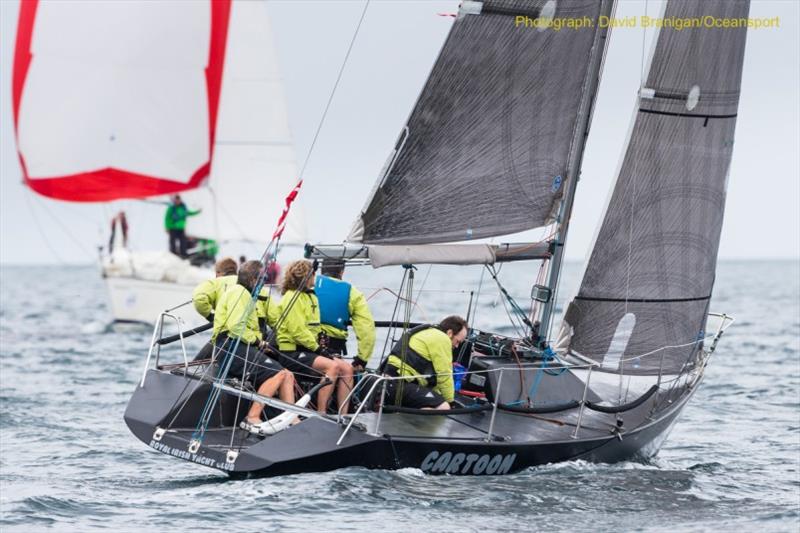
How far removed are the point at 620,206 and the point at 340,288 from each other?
296cm

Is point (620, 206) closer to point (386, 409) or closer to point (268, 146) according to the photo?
point (386, 409)

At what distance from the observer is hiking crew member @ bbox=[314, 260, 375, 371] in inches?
427

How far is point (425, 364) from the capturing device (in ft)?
34.3

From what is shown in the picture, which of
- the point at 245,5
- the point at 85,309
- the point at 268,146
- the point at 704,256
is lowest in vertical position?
the point at 85,309

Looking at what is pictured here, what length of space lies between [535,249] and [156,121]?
52.3 ft

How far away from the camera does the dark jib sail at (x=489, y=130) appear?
10.8 m

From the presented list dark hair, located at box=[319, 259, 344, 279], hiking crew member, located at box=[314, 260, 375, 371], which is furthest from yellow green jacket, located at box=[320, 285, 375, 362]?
dark hair, located at box=[319, 259, 344, 279]

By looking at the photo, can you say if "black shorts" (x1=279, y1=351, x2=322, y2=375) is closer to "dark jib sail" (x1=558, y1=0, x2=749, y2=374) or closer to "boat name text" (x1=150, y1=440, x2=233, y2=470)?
"boat name text" (x1=150, y1=440, x2=233, y2=470)

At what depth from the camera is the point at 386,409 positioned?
10.2m

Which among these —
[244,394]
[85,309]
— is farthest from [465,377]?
[85,309]

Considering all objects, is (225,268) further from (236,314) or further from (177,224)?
(177,224)

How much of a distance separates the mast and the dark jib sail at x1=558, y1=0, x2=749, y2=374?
618 mm

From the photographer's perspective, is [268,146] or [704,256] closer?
[704,256]

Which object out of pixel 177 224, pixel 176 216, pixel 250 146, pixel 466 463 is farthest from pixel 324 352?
pixel 177 224
